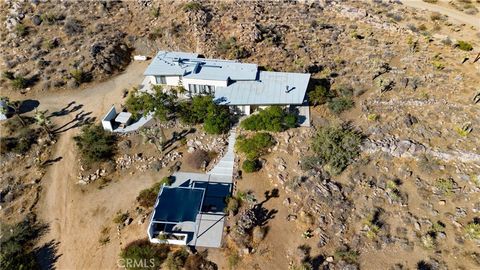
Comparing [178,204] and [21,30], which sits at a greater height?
[21,30]

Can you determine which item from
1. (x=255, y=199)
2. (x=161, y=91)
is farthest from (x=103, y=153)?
(x=255, y=199)

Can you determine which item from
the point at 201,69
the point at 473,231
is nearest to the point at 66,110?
the point at 201,69

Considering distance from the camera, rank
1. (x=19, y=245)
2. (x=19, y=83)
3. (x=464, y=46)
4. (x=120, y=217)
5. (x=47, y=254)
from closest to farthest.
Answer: (x=19, y=245), (x=47, y=254), (x=120, y=217), (x=19, y=83), (x=464, y=46)

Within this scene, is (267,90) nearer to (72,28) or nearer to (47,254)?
(47,254)

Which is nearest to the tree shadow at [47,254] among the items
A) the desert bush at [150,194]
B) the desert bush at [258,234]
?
the desert bush at [150,194]

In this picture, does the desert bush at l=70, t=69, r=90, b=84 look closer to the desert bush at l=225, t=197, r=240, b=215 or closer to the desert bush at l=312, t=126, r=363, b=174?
the desert bush at l=225, t=197, r=240, b=215

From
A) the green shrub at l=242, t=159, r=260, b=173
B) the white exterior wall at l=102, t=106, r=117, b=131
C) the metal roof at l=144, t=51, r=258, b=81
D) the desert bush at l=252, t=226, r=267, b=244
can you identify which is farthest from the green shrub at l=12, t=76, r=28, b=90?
the desert bush at l=252, t=226, r=267, b=244
